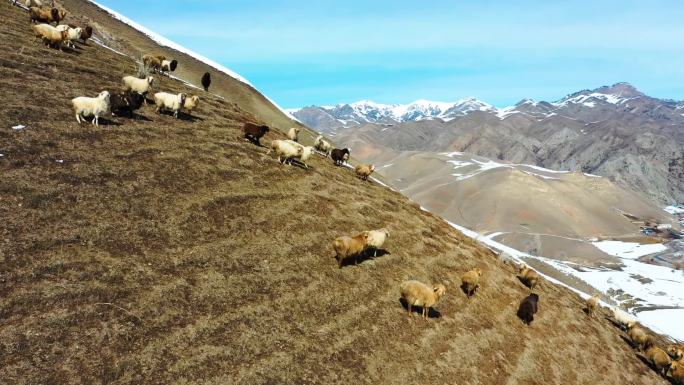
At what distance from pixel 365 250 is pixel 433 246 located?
20.2 ft

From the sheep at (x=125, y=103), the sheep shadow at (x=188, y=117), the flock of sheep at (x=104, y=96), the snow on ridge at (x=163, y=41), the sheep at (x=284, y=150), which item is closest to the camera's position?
the flock of sheep at (x=104, y=96)

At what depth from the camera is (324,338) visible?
1472 cm

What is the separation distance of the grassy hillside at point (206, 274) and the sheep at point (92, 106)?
2.01ft

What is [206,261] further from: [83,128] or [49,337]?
[83,128]

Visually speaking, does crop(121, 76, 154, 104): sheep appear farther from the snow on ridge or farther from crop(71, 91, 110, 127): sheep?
the snow on ridge

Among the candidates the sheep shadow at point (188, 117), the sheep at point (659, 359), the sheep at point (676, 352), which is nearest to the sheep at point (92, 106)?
the sheep shadow at point (188, 117)

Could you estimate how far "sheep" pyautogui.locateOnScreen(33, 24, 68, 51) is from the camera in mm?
26438

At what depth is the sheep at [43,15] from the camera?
2930 cm

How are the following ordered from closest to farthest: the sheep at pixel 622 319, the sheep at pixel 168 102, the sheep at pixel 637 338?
the sheep at pixel 168 102 → the sheep at pixel 637 338 → the sheep at pixel 622 319

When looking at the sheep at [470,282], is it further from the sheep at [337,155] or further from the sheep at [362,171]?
the sheep at [337,155]

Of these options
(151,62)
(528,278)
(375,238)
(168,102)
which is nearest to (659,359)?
(528,278)

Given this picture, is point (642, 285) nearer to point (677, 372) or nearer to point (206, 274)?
point (677, 372)

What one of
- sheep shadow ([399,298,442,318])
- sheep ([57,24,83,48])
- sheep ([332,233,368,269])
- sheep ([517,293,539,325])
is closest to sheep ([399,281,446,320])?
sheep shadow ([399,298,442,318])

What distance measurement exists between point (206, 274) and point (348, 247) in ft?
20.0
